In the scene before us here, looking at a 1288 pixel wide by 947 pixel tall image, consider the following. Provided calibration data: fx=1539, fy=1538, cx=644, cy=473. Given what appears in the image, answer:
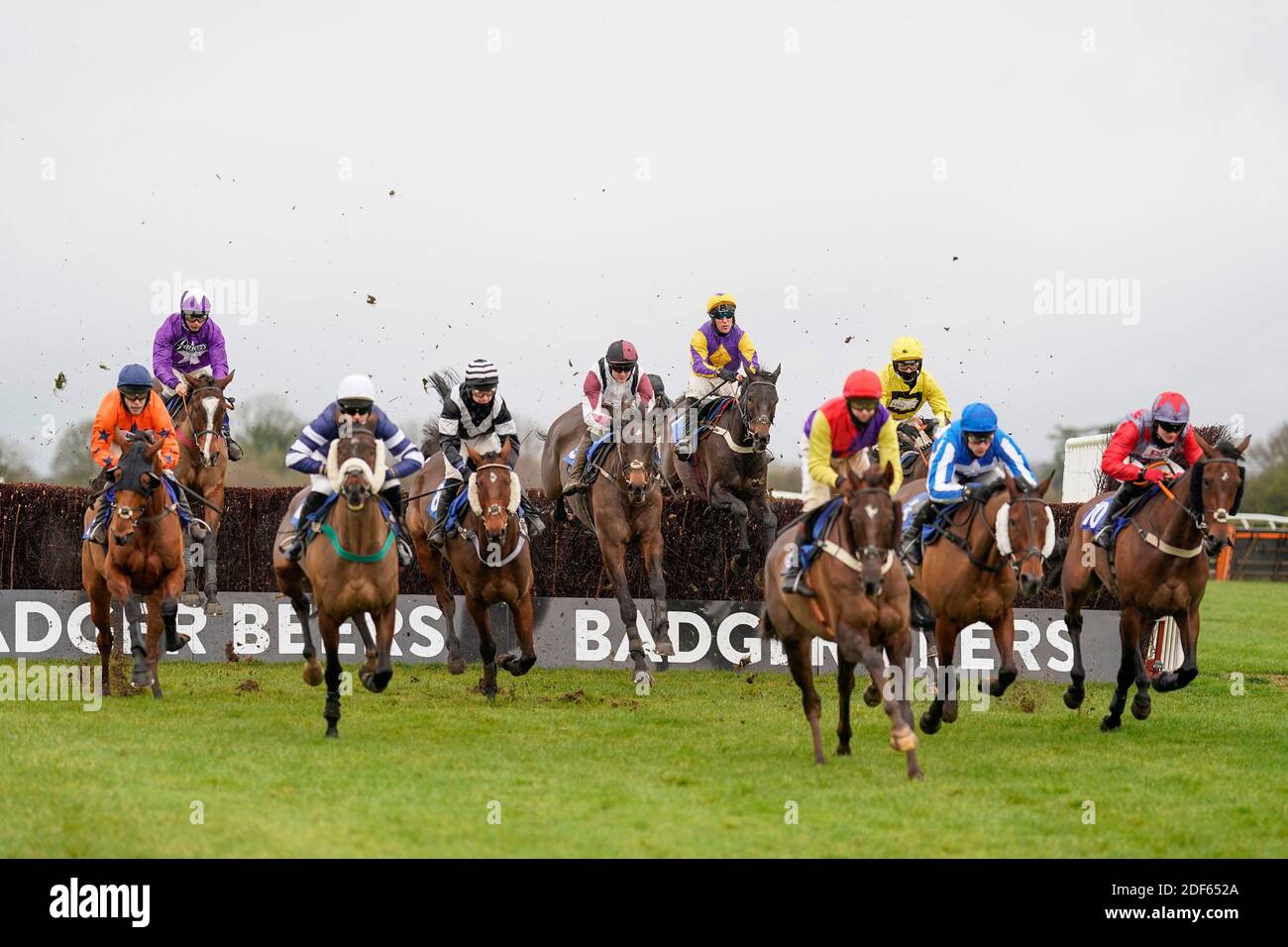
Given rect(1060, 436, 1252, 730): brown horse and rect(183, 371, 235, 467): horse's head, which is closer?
rect(1060, 436, 1252, 730): brown horse

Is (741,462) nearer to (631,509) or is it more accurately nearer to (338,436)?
(631,509)

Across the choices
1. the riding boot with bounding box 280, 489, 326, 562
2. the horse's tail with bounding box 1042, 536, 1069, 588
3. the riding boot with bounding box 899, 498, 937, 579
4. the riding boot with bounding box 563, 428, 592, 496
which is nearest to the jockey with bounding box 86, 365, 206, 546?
the riding boot with bounding box 280, 489, 326, 562

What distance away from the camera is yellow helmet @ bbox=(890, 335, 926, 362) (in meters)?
16.4

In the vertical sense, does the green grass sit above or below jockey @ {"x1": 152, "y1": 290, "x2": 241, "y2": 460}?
below

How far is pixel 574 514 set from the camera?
17516 mm

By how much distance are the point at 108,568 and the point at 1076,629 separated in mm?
8883

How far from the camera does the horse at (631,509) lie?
15.4m

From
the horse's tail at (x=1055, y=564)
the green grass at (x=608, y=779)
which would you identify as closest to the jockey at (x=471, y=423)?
the green grass at (x=608, y=779)

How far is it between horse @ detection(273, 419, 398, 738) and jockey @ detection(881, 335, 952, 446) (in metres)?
6.61

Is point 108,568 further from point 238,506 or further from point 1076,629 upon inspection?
point 1076,629

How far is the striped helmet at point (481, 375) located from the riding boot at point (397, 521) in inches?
80.0

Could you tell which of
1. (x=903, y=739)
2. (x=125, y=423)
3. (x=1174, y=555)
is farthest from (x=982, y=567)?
(x=125, y=423)

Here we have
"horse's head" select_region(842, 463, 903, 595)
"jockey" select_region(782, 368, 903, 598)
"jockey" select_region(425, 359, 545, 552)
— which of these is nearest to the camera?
"horse's head" select_region(842, 463, 903, 595)

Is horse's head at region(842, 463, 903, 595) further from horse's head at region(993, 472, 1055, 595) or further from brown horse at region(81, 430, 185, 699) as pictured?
brown horse at region(81, 430, 185, 699)
